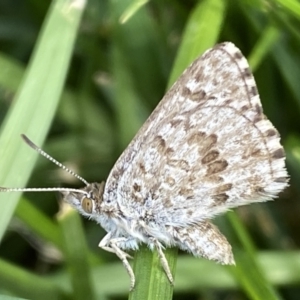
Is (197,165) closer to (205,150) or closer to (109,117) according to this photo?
(205,150)

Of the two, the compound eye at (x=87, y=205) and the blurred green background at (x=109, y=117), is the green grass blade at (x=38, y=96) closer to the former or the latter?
the blurred green background at (x=109, y=117)

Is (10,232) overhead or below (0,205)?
overhead

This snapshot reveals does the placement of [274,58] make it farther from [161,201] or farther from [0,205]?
[0,205]

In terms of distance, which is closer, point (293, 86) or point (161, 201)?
point (161, 201)

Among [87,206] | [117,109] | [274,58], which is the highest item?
[274,58]

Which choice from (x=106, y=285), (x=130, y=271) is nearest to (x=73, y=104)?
(x=106, y=285)

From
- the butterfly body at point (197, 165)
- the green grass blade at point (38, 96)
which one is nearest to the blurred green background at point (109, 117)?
the green grass blade at point (38, 96)
